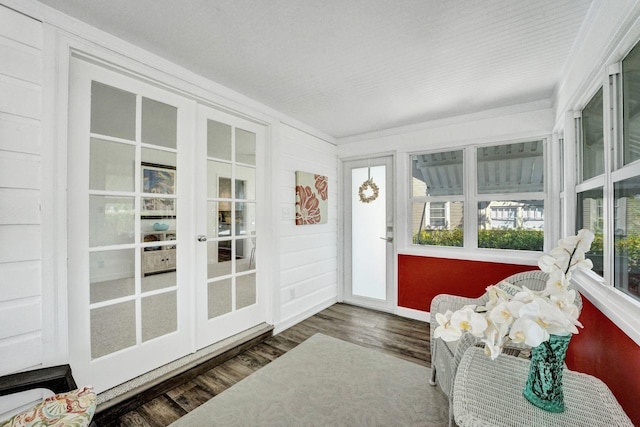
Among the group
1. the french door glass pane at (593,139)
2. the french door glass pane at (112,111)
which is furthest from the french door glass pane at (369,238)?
the french door glass pane at (112,111)

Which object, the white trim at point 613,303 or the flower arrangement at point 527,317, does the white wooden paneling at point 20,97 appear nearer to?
the flower arrangement at point 527,317

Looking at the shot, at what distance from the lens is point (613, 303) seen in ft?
4.17

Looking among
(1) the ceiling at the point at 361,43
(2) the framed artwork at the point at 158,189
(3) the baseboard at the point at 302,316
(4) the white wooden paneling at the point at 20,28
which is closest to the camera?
(4) the white wooden paneling at the point at 20,28

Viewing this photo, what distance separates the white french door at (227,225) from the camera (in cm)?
238

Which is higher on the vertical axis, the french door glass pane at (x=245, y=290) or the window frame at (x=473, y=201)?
the window frame at (x=473, y=201)

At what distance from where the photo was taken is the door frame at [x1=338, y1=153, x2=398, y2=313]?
11.7ft

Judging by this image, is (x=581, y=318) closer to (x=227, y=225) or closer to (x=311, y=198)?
(x=311, y=198)

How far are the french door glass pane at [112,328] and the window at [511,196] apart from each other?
3.30 meters

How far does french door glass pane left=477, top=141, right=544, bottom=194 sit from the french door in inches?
103

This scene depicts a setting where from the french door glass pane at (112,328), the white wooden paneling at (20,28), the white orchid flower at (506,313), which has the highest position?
the white wooden paneling at (20,28)

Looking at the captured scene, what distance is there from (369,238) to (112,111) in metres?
3.03

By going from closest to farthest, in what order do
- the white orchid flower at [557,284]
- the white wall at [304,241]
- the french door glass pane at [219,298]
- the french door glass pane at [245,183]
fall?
the white orchid flower at [557,284] < the french door glass pane at [219,298] < the french door glass pane at [245,183] < the white wall at [304,241]

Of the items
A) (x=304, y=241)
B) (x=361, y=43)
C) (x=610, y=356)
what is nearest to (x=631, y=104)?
(x=610, y=356)

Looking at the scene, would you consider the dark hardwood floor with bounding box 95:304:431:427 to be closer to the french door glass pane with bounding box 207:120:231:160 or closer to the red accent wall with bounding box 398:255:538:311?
the red accent wall with bounding box 398:255:538:311
